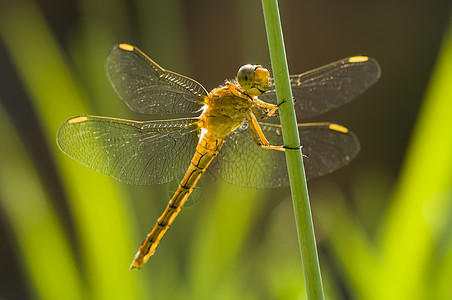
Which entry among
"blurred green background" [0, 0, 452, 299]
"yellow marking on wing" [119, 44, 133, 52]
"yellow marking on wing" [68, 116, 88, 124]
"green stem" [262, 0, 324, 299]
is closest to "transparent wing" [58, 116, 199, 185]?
"yellow marking on wing" [68, 116, 88, 124]

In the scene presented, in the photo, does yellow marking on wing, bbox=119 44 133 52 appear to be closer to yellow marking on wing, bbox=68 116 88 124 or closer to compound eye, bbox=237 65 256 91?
yellow marking on wing, bbox=68 116 88 124

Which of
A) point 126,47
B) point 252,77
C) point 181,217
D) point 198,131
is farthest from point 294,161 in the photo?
point 181,217

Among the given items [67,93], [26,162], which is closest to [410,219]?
[67,93]

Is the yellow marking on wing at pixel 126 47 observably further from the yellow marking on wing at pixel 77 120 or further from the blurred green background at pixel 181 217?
the blurred green background at pixel 181 217

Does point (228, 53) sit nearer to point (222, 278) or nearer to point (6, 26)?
point (6, 26)

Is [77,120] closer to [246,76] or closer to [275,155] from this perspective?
[246,76]
